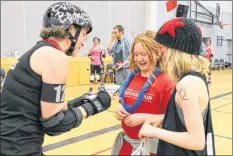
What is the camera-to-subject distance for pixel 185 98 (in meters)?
1.25

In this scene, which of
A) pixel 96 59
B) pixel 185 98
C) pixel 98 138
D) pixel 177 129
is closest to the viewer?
pixel 185 98

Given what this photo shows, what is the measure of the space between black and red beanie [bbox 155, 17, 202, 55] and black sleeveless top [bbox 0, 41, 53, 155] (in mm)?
624

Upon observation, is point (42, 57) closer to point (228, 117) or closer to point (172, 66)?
point (172, 66)

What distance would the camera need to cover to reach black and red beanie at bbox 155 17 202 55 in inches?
54.2

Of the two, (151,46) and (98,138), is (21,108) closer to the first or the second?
(151,46)

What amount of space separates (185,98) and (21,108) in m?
0.82

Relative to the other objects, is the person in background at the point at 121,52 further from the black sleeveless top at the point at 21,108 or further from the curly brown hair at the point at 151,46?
the black sleeveless top at the point at 21,108

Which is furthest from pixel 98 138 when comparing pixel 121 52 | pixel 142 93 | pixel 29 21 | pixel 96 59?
pixel 29 21

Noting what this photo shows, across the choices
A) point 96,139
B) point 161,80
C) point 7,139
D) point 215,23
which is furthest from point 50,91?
point 215,23

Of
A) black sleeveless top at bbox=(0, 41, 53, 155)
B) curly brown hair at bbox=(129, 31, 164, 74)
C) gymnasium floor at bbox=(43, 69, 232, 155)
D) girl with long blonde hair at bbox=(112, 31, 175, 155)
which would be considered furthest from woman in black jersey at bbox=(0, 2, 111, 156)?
gymnasium floor at bbox=(43, 69, 232, 155)

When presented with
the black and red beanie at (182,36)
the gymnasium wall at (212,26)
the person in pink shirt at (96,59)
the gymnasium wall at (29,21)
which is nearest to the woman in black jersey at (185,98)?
the black and red beanie at (182,36)

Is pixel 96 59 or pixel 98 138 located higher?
pixel 96 59

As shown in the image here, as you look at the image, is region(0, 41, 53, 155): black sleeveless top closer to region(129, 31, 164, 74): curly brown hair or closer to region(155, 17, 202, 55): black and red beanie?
region(155, 17, 202, 55): black and red beanie

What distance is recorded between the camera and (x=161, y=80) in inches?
74.5
